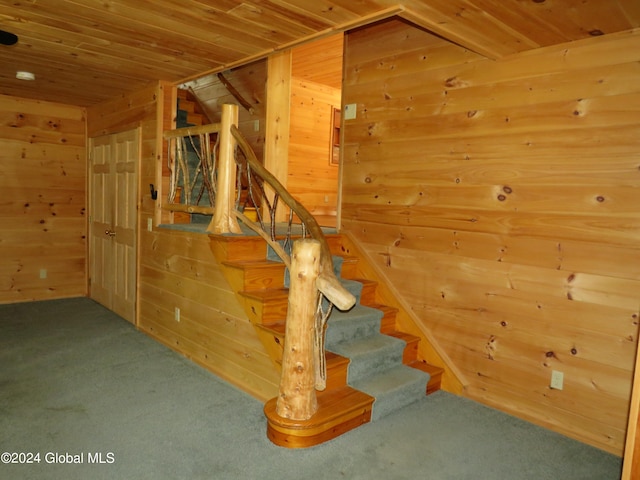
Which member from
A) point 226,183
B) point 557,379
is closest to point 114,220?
point 226,183

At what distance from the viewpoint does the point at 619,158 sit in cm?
247

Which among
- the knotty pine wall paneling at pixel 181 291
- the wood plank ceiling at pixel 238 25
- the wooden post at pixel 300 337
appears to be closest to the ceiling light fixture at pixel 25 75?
the wood plank ceiling at pixel 238 25

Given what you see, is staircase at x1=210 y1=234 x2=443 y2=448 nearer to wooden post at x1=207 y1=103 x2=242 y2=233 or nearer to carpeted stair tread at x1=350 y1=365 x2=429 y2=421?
carpeted stair tread at x1=350 y1=365 x2=429 y2=421

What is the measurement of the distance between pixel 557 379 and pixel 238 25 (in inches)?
111

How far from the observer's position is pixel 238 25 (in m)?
2.62

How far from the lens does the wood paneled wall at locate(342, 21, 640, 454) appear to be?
2514mm

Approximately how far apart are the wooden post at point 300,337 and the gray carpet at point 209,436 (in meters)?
0.24

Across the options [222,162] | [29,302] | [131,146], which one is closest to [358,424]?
[222,162]

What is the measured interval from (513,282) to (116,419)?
2549 millimetres

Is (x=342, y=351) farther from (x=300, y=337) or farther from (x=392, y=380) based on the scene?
(x=300, y=337)

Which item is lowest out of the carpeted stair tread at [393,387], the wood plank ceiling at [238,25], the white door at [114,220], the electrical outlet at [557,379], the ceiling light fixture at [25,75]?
the carpeted stair tread at [393,387]

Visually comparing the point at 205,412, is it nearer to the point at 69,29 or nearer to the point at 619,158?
the point at 69,29

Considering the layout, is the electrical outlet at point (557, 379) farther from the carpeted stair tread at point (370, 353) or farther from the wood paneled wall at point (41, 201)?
the wood paneled wall at point (41, 201)

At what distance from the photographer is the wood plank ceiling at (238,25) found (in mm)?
2232
